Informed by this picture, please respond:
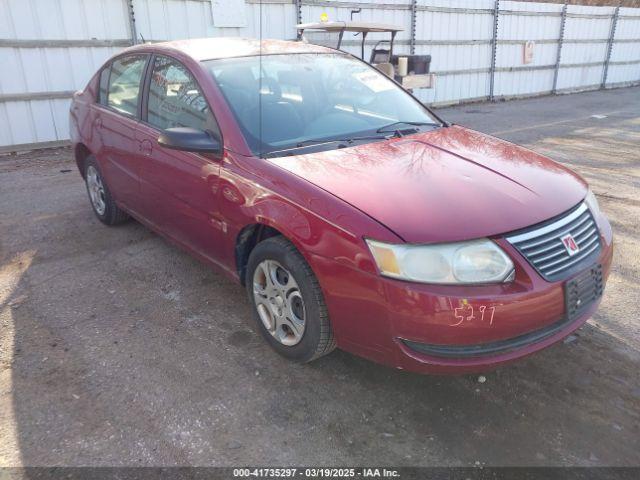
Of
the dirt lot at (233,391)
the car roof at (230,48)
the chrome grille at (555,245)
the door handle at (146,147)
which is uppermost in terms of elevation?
the car roof at (230,48)

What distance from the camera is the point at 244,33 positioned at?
971 centimetres

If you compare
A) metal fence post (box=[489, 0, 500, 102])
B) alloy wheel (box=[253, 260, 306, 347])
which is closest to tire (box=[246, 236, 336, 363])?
alloy wheel (box=[253, 260, 306, 347])

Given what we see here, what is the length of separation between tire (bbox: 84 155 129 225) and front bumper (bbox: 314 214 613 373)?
9.77ft

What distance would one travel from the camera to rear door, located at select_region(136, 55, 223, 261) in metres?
3.16

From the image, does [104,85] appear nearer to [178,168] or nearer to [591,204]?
[178,168]

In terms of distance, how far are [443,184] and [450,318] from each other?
739 millimetres

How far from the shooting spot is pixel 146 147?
370 cm

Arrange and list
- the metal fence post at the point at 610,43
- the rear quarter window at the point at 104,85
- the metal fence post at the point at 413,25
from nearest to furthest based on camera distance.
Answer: the rear quarter window at the point at 104,85
the metal fence post at the point at 413,25
the metal fence post at the point at 610,43

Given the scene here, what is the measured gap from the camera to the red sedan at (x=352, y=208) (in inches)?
87.7

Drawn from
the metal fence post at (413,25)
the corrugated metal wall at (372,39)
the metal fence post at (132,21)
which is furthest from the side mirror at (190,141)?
the metal fence post at (413,25)

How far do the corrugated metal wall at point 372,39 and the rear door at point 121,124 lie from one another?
1317mm

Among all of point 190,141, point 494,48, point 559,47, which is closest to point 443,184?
point 190,141

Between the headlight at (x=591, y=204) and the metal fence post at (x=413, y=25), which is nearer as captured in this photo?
the headlight at (x=591, y=204)

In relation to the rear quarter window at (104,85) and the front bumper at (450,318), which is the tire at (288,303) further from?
the rear quarter window at (104,85)
